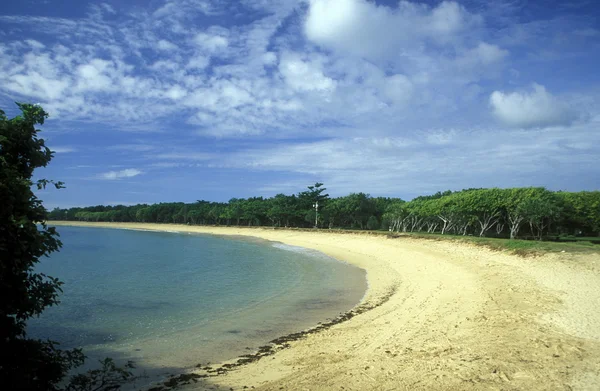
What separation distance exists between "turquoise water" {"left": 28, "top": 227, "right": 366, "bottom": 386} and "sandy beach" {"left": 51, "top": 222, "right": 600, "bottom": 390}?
5.84 feet

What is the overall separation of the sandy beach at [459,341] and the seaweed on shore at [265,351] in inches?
6.7

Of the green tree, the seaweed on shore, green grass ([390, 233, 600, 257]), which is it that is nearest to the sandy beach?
the seaweed on shore

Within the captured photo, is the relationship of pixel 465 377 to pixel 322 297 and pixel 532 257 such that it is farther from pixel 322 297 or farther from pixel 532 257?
pixel 532 257

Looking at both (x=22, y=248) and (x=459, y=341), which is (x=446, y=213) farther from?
(x=22, y=248)

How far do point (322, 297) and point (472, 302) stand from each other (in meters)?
7.09

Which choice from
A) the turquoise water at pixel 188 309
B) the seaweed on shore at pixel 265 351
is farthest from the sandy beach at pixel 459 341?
the turquoise water at pixel 188 309

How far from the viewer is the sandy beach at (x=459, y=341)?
759 cm

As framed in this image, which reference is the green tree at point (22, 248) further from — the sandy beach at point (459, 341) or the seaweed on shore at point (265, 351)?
the sandy beach at point (459, 341)

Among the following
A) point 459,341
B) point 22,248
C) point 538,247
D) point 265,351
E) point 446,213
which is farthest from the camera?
point 446,213

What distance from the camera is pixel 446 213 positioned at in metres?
51.2

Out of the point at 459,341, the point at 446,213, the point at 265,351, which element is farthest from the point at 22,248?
the point at 446,213

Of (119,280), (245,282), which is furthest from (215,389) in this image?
(119,280)

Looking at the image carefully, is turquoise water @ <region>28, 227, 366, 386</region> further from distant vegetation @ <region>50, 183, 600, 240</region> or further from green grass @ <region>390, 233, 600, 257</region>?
green grass @ <region>390, 233, 600, 257</region>

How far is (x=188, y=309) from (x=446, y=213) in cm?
4339
